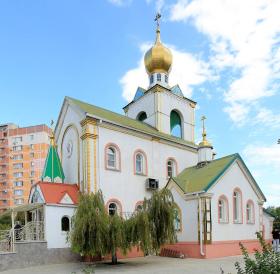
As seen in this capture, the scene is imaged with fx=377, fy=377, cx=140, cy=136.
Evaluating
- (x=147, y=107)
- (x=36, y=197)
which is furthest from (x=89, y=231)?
(x=147, y=107)

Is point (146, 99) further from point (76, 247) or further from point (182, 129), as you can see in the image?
point (76, 247)

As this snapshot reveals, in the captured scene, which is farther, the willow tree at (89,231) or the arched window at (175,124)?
the arched window at (175,124)

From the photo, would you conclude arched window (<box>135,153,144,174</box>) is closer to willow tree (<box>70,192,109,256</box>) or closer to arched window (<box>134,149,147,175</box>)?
arched window (<box>134,149,147,175</box>)

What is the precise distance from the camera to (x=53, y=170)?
20188 millimetres

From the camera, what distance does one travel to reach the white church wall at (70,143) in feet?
65.5

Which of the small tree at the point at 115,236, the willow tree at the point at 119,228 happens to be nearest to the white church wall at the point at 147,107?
the willow tree at the point at 119,228

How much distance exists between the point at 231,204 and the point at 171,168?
4712 mm

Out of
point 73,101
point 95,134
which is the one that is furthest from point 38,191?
point 73,101

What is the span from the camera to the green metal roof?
19625mm

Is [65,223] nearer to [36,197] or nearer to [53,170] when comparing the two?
[36,197]

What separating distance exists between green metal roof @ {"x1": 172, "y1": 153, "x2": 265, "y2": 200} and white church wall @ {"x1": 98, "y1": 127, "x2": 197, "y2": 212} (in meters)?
1.65

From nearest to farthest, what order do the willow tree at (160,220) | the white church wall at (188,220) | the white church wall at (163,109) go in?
the willow tree at (160,220) → the white church wall at (188,220) → the white church wall at (163,109)

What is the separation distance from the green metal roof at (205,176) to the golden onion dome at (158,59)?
8689 millimetres

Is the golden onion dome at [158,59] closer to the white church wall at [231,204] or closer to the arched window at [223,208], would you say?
the white church wall at [231,204]
